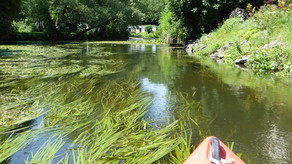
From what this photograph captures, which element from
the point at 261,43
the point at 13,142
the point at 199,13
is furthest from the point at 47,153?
the point at 199,13

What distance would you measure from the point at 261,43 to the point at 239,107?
19.1 feet

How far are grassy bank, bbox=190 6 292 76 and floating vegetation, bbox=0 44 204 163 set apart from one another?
413 centimetres

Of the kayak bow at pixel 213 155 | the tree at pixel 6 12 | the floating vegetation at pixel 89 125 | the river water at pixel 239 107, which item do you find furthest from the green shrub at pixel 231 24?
the tree at pixel 6 12

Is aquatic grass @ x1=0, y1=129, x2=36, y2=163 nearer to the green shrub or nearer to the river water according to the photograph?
→ the river water

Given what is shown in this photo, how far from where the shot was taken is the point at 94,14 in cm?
2939

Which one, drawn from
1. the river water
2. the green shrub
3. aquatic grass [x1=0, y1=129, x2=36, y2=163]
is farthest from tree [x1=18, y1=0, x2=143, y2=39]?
aquatic grass [x1=0, y1=129, x2=36, y2=163]

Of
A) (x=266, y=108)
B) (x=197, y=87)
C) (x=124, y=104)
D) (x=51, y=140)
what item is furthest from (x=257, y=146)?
(x=197, y=87)

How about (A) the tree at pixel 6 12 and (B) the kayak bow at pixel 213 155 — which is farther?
(A) the tree at pixel 6 12

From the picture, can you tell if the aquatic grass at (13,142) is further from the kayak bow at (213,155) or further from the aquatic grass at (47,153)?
the kayak bow at (213,155)

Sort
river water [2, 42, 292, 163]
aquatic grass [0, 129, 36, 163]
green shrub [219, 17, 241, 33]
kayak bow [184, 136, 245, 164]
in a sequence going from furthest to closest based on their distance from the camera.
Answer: green shrub [219, 17, 241, 33], river water [2, 42, 292, 163], aquatic grass [0, 129, 36, 163], kayak bow [184, 136, 245, 164]

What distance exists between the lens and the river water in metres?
2.76

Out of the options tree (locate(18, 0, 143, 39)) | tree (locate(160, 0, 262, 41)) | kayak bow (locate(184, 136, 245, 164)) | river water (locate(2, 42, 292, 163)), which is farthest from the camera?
tree (locate(18, 0, 143, 39))

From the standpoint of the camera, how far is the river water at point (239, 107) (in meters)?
2.76

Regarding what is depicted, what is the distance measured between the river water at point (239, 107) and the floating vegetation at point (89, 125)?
307 mm
